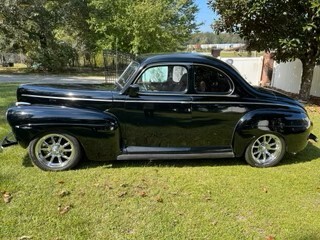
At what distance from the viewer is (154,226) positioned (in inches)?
121

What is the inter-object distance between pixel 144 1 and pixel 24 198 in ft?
60.5

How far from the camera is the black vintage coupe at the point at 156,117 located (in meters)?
4.07

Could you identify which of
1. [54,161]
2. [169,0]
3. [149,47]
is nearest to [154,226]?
[54,161]

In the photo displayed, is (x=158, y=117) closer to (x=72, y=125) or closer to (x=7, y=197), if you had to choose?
(x=72, y=125)

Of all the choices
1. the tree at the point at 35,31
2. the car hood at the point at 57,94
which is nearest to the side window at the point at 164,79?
the car hood at the point at 57,94

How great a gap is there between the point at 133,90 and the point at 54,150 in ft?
4.53

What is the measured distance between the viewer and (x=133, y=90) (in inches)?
162

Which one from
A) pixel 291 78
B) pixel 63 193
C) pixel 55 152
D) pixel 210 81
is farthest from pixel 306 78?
pixel 63 193

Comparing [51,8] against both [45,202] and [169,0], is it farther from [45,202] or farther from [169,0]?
[45,202]

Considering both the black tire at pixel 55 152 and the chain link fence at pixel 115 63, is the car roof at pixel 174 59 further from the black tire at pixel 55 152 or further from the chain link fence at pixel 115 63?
the black tire at pixel 55 152

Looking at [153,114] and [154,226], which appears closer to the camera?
[154,226]

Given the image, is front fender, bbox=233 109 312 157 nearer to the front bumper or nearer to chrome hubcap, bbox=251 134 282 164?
chrome hubcap, bbox=251 134 282 164

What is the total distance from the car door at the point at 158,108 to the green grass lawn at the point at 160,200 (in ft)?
1.64

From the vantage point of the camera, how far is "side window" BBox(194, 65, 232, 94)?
4309 mm
